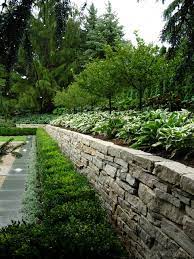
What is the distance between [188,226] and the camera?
7.20 ft

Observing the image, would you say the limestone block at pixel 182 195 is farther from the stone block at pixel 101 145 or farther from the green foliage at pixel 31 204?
the green foliage at pixel 31 204

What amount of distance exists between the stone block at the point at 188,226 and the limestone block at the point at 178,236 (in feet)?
0.11

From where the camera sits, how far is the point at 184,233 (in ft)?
7.36

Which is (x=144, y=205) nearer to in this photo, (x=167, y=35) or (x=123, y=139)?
(x=167, y=35)

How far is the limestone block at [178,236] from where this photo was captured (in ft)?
7.13

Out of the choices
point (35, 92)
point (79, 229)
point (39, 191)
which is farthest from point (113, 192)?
point (35, 92)

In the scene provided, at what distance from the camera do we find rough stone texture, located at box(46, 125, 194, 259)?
227cm

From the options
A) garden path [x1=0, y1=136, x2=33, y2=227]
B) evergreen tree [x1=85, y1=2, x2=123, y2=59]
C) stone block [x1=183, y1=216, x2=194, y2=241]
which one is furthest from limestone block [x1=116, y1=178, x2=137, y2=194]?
evergreen tree [x1=85, y1=2, x2=123, y2=59]

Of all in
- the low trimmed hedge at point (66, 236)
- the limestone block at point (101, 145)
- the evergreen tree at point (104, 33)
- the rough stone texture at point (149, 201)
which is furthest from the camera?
the evergreen tree at point (104, 33)

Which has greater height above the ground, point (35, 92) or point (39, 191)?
point (35, 92)

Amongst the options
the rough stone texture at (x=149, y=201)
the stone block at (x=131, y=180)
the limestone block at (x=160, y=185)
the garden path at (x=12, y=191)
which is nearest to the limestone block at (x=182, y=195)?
the rough stone texture at (x=149, y=201)

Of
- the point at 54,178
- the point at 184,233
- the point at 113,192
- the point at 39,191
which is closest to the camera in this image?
the point at 184,233

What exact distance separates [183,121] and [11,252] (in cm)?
217

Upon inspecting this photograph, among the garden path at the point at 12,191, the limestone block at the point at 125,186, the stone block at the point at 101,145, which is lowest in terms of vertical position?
the garden path at the point at 12,191
